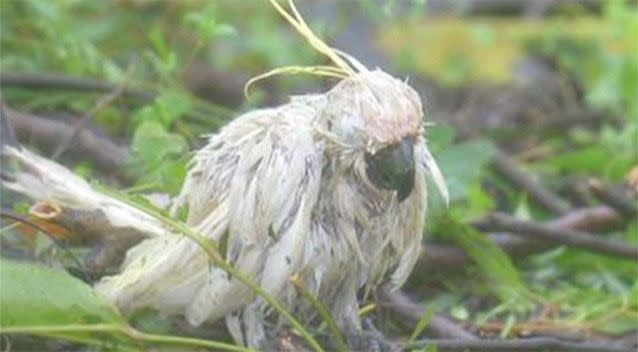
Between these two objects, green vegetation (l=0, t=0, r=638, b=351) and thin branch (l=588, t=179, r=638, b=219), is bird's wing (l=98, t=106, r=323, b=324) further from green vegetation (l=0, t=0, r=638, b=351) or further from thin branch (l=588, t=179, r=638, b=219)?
thin branch (l=588, t=179, r=638, b=219)

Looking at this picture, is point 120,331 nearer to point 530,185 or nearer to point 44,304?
point 44,304

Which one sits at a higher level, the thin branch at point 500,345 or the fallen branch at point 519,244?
the thin branch at point 500,345

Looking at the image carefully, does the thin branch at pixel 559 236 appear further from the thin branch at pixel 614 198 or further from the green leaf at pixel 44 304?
the green leaf at pixel 44 304

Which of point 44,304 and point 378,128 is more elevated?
point 378,128

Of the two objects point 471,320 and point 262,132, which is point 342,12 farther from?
point 262,132

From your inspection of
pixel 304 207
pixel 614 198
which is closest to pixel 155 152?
pixel 304 207

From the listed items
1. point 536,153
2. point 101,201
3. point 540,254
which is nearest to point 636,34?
point 536,153

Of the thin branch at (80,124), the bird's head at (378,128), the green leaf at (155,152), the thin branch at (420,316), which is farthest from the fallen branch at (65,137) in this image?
the bird's head at (378,128)
